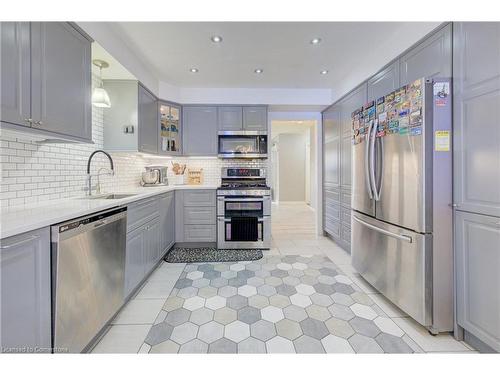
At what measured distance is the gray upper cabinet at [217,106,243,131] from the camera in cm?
367

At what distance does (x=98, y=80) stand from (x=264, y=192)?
98.1 inches

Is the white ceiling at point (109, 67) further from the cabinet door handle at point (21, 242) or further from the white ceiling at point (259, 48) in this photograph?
the cabinet door handle at point (21, 242)

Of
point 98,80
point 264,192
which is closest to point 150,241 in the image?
point 264,192

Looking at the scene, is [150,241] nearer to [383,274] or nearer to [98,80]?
[98,80]

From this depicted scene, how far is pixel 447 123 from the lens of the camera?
59.9 inches

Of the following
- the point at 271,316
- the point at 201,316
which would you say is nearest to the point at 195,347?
the point at 201,316

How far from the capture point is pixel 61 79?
1555mm

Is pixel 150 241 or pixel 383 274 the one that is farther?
pixel 150 241

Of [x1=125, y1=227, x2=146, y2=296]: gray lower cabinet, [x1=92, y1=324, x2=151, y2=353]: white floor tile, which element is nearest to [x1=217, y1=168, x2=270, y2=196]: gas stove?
[x1=125, y1=227, x2=146, y2=296]: gray lower cabinet

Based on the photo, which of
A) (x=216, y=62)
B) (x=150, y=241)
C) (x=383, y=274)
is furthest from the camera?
(x=216, y=62)

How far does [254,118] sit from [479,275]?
3175 millimetres

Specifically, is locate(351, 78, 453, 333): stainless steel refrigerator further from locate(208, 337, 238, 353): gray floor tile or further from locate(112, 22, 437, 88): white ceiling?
locate(208, 337, 238, 353): gray floor tile

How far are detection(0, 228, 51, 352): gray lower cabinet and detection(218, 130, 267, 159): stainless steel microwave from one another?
2784 millimetres

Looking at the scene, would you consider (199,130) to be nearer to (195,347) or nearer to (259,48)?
(259,48)
